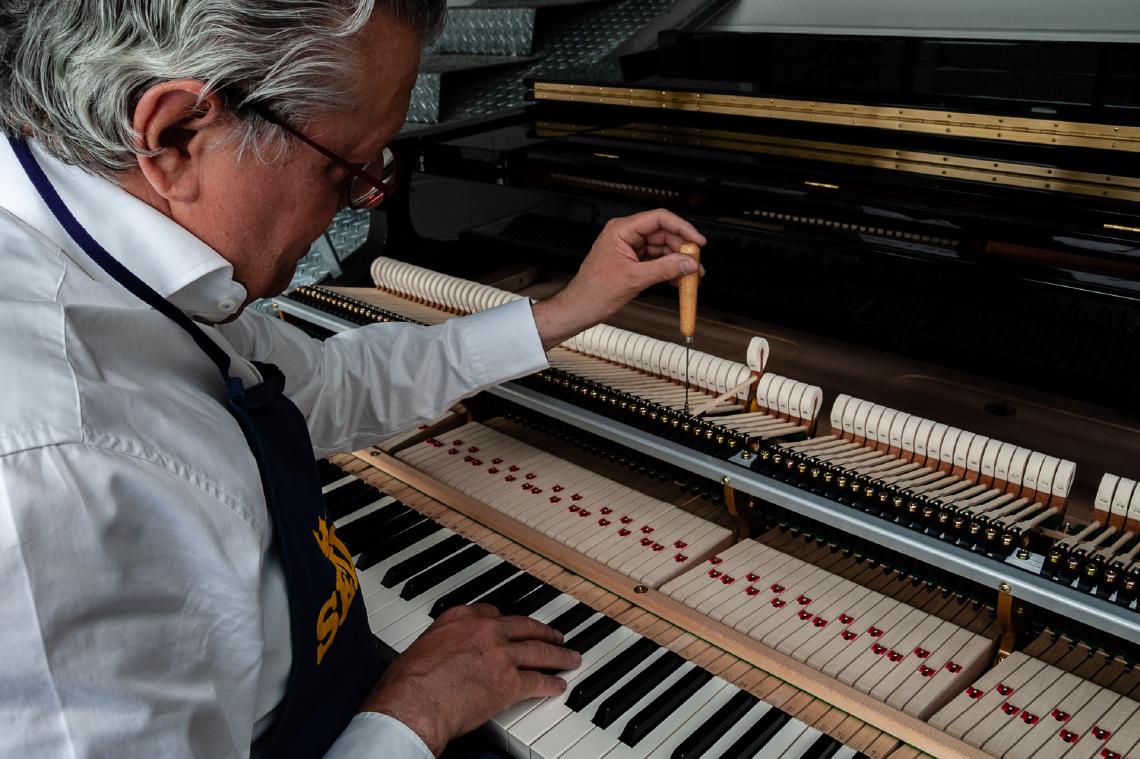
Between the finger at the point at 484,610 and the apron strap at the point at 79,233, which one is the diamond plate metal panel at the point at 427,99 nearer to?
the finger at the point at 484,610

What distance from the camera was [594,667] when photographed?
1808 millimetres

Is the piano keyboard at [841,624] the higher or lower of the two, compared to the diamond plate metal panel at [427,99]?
lower

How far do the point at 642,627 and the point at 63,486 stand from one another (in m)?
1.24

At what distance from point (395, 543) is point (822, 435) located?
1023 mm

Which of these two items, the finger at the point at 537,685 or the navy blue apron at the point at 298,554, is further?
the finger at the point at 537,685

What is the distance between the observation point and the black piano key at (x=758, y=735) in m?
1.60

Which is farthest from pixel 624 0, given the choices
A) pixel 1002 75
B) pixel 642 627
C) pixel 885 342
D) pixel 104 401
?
pixel 104 401

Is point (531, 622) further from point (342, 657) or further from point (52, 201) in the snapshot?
point (52, 201)

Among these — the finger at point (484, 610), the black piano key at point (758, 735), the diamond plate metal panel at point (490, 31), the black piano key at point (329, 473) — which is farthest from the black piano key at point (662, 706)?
the diamond plate metal panel at point (490, 31)

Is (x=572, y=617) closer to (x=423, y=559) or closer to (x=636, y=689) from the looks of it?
(x=636, y=689)

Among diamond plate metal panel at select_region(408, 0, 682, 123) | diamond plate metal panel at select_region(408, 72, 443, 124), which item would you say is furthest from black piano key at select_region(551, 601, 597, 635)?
diamond plate metal panel at select_region(408, 72, 443, 124)

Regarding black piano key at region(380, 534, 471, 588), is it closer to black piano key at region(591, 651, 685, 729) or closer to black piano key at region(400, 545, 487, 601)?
black piano key at region(400, 545, 487, 601)

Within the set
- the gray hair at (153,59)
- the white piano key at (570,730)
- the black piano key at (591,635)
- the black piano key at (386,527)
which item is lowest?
the white piano key at (570,730)

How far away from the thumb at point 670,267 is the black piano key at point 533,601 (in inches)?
28.3
